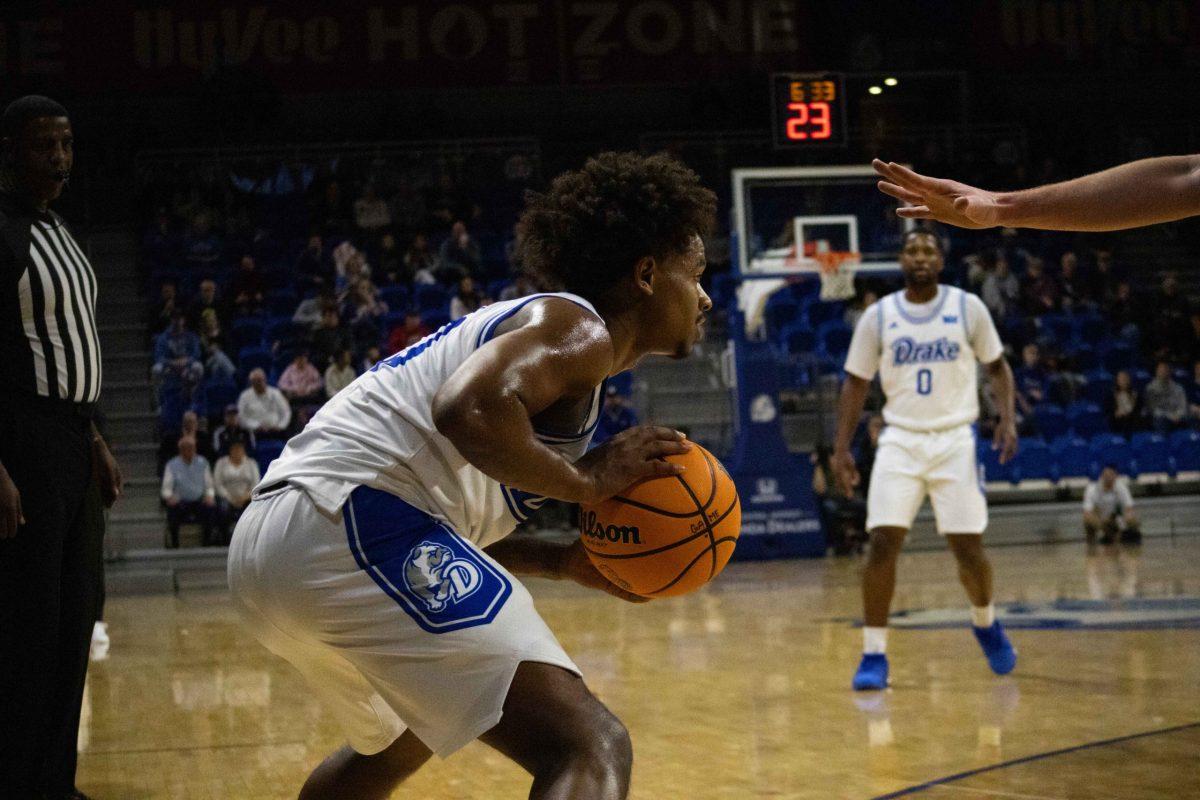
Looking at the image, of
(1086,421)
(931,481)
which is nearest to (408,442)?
(931,481)

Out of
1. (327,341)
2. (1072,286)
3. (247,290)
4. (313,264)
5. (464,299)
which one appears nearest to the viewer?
(327,341)

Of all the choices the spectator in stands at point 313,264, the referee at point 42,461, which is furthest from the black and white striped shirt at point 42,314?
the spectator in stands at point 313,264

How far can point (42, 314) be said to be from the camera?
378 cm

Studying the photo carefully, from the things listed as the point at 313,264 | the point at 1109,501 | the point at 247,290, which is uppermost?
the point at 313,264

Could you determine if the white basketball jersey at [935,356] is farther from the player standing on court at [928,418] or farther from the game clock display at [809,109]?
the game clock display at [809,109]

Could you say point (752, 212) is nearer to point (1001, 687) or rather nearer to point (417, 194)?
point (417, 194)

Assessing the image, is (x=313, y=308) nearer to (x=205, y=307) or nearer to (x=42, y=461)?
(x=205, y=307)

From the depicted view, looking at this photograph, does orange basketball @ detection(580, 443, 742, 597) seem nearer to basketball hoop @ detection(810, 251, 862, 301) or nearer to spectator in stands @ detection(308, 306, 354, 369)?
basketball hoop @ detection(810, 251, 862, 301)

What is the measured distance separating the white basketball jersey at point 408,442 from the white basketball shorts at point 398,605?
0.04m

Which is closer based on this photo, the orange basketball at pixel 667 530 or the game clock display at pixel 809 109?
the orange basketball at pixel 667 530

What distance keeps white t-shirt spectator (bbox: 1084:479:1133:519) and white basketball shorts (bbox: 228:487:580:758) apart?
11649mm

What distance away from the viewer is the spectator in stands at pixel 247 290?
1437 cm

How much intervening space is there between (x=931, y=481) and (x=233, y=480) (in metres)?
7.35

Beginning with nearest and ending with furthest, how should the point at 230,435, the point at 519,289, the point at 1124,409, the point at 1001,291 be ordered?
the point at 230,435
the point at 519,289
the point at 1124,409
the point at 1001,291
